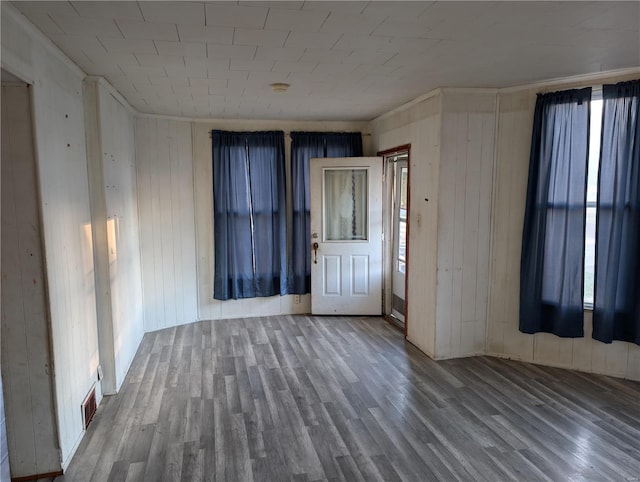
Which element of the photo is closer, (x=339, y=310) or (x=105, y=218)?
(x=105, y=218)

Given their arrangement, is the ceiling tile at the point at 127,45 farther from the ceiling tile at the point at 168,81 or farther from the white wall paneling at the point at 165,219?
the white wall paneling at the point at 165,219

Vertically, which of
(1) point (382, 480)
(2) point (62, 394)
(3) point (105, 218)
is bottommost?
(1) point (382, 480)

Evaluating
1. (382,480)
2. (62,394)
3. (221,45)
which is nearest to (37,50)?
(221,45)

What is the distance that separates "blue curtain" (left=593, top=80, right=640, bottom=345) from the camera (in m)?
3.14

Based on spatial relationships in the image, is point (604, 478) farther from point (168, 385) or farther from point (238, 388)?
point (168, 385)

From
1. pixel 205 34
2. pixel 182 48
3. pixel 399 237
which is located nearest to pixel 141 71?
pixel 182 48

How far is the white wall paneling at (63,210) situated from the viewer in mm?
2189

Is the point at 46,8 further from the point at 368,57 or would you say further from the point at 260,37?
the point at 368,57

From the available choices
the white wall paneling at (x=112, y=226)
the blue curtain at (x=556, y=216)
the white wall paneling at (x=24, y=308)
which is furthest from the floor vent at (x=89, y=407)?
the blue curtain at (x=556, y=216)

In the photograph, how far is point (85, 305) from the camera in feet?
9.40

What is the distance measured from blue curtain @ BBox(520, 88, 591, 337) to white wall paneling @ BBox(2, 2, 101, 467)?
11.5 feet

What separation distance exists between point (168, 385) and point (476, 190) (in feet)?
10.3

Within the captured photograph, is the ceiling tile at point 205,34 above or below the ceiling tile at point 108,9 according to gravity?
above

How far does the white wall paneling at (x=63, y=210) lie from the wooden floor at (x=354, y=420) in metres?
0.39
